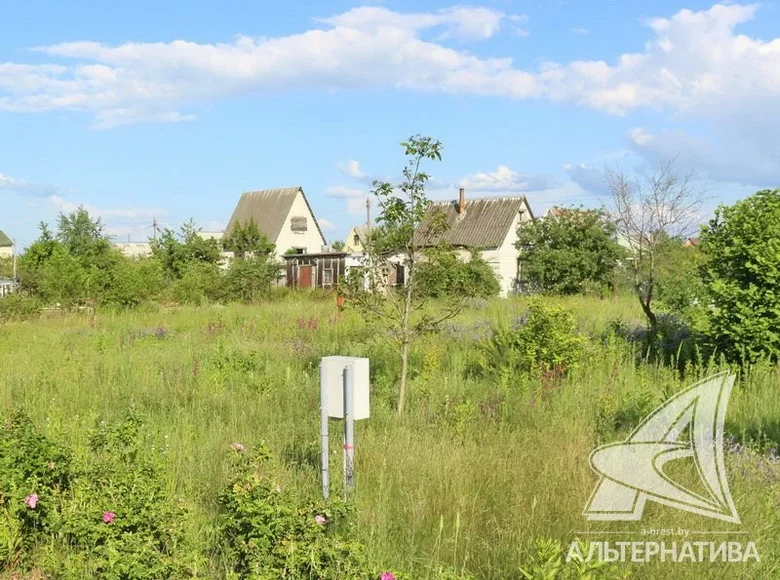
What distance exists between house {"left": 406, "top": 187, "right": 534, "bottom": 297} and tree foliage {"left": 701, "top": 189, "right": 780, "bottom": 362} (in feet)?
88.4

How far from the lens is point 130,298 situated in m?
22.0

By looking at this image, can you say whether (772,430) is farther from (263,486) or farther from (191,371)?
(191,371)

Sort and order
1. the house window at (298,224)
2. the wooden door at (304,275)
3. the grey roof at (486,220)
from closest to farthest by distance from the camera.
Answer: the wooden door at (304,275) < the grey roof at (486,220) < the house window at (298,224)

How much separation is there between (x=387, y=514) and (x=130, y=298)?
64.7 feet

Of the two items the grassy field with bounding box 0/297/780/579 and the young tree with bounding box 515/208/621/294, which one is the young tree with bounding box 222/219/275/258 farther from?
the grassy field with bounding box 0/297/780/579

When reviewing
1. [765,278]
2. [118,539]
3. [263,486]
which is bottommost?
[118,539]

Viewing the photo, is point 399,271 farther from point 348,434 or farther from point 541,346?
point 348,434

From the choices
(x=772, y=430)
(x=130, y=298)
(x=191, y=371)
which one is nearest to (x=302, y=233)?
(x=130, y=298)

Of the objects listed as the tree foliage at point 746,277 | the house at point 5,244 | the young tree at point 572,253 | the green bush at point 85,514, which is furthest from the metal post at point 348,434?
the house at point 5,244

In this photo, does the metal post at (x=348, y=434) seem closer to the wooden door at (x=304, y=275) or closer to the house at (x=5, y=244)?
the wooden door at (x=304, y=275)

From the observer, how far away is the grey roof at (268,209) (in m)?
48.6

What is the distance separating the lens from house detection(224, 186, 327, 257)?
159 ft

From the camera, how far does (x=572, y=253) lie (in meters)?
31.6

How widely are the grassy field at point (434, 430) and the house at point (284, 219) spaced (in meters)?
36.9
